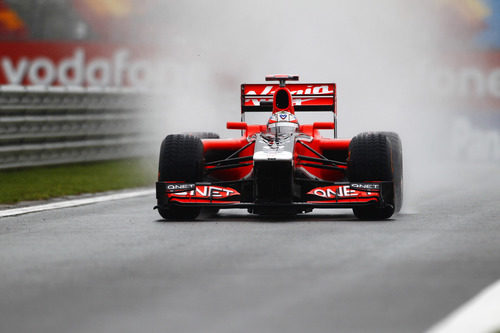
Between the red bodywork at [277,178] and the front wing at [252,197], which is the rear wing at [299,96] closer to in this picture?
the red bodywork at [277,178]

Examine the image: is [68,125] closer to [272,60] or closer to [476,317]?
[272,60]

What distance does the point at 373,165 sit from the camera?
10844mm

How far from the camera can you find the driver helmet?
11.9 meters

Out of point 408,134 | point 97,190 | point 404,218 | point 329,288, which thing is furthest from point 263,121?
point 329,288

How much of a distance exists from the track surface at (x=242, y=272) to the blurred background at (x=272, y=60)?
12.4 metres

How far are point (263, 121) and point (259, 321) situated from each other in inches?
680

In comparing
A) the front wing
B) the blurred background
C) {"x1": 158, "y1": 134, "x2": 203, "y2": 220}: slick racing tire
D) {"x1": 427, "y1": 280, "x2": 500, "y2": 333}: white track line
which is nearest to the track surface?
{"x1": 427, "y1": 280, "x2": 500, "y2": 333}: white track line

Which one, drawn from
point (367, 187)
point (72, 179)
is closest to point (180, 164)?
point (367, 187)

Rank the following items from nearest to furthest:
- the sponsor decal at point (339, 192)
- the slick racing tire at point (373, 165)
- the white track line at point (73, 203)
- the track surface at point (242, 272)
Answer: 1. the track surface at point (242, 272)
2. the sponsor decal at point (339, 192)
3. the slick racing tire at point (373, 165)
4. the white track line at point (73, 203)

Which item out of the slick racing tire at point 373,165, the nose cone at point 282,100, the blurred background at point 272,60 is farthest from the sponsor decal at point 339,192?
the blurred background at point 272,60

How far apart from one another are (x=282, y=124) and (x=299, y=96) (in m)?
1.09

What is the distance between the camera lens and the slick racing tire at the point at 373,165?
10.8 meters

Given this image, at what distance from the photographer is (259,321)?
5.57m

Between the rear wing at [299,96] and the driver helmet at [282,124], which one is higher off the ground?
the rear wing at [299,96]
